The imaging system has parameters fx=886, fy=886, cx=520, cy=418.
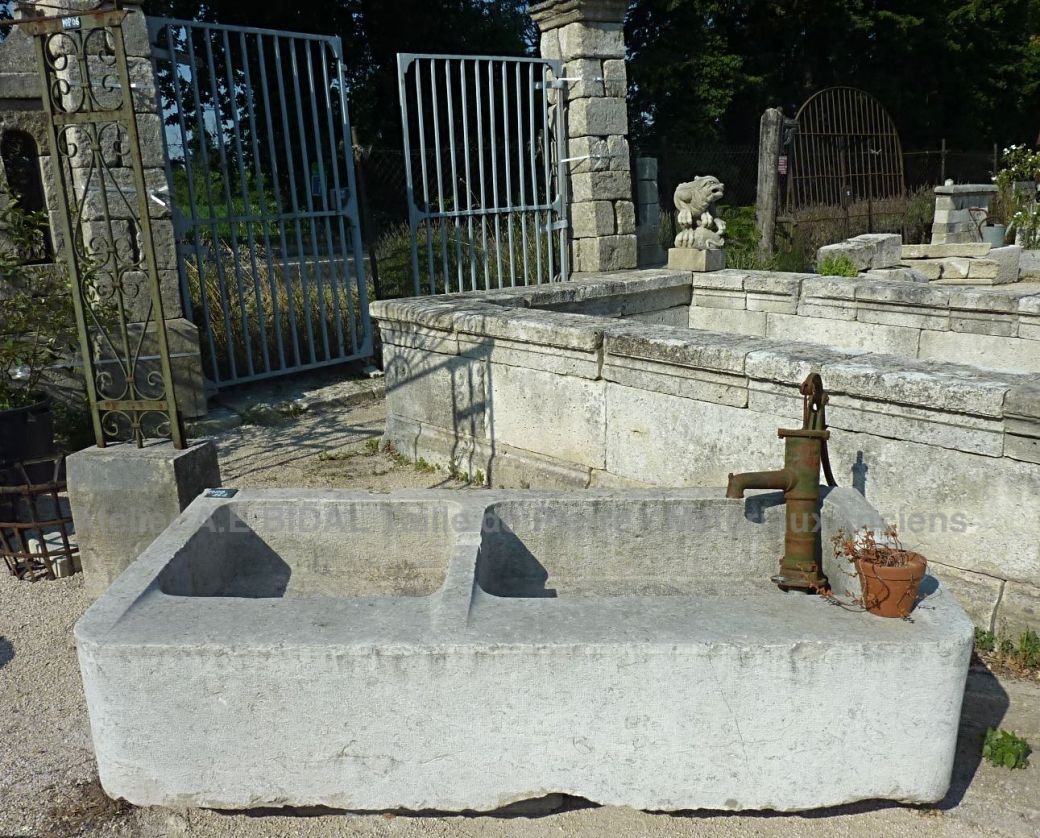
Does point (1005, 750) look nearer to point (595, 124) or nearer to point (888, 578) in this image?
point (888, 578)

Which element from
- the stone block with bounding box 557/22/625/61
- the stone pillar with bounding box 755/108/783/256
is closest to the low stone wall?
the stone block with bounding box 557/22/625/61

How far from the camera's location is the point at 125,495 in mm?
3525

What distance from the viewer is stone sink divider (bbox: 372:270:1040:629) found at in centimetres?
306

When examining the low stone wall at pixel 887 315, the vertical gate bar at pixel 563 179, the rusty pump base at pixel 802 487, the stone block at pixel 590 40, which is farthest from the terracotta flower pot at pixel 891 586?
the stone block at pixel 590 40

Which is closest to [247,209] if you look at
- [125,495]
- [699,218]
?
[699,218]

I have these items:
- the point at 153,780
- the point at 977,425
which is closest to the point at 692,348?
the point at 977,425

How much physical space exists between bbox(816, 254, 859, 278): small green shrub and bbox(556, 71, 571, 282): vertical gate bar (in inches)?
106

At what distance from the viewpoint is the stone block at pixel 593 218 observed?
7766mm

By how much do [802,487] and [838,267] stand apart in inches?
268

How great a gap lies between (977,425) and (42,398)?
470cm

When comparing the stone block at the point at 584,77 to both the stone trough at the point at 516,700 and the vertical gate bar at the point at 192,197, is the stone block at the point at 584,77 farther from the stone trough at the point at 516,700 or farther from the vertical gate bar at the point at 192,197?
the stone trough at the point at 516,700

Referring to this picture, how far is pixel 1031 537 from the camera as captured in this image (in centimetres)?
298

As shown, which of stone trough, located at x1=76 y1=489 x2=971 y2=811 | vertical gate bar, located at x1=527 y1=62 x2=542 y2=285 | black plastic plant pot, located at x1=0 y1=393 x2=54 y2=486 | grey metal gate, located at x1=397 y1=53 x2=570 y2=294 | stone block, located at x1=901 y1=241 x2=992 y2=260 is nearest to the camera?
stone trough, located at x1=76 y1=489 x2=971 y2=811

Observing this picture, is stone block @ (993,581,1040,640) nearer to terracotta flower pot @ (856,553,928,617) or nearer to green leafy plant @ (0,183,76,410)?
terracotta flower pot @ (856,553,928,617)
